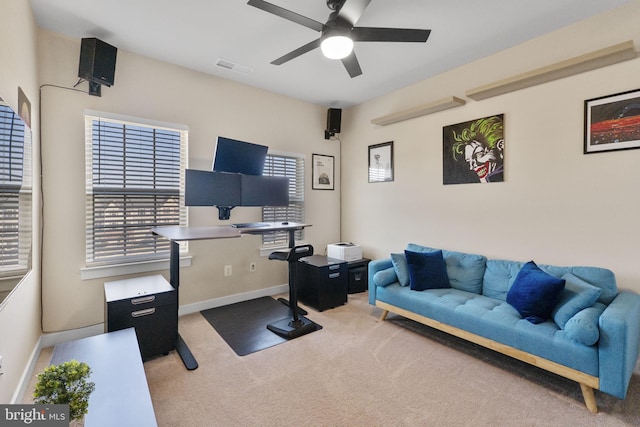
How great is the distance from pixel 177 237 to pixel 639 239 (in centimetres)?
352

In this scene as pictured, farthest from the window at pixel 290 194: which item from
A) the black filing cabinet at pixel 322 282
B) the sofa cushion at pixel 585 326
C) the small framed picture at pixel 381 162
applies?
the sofa cushion at pixel 585 326

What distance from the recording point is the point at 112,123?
2.88m

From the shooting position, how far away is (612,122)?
235cm

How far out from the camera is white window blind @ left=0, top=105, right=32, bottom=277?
4.47 ft

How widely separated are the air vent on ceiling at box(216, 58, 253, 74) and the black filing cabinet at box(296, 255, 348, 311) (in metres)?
2.28

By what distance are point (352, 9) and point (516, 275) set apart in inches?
99.2

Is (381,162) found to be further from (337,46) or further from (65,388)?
(65,388)

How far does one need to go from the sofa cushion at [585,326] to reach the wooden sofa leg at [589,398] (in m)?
0.31

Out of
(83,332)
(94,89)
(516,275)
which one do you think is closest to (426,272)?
(516,275)

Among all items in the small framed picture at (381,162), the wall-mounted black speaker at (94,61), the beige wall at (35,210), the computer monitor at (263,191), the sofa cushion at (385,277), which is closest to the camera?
the beige wall at (35,210)

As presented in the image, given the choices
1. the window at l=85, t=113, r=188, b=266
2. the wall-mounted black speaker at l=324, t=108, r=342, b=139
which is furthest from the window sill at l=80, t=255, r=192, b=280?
the wall-mounted black speaker at l=324, t=108, r=342, b=139

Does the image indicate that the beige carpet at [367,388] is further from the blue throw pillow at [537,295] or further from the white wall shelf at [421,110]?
the white wall shelf at [421,110]

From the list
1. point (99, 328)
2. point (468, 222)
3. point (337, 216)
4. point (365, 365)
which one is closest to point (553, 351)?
point (365, 365)

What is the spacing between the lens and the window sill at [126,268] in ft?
9.08
